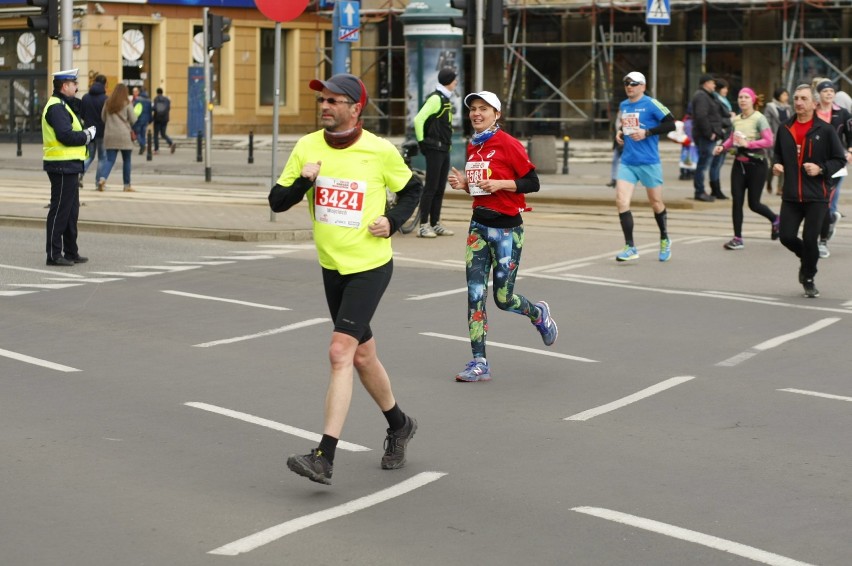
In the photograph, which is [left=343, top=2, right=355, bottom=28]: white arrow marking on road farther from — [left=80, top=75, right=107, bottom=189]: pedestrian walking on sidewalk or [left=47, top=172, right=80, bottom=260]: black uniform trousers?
[left=47, top=172, right=80, bottom=260]: black uniform trousers

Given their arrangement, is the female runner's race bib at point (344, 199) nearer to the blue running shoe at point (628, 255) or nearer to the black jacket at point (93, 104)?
the blue running shoe at point (628, 255)

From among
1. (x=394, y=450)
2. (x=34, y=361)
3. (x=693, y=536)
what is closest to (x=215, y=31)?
(x=34, y=361)

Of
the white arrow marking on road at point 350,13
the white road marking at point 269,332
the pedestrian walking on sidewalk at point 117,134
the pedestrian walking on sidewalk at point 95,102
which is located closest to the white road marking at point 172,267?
the white road marking at point 269,332

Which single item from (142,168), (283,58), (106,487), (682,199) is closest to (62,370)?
(106,487)

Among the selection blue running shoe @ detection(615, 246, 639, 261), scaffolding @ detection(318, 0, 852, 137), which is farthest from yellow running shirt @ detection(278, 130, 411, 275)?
scaffolding @ detection(318, 0, 852, 137)

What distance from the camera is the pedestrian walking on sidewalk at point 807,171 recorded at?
39.5ft

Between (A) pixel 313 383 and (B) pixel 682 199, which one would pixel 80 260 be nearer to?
(A) pixel 313 383

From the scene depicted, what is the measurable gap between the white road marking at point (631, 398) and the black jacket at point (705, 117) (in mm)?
13527

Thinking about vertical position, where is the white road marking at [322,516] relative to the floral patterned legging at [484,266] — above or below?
below

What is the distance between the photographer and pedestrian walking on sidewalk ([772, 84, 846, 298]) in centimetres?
1205

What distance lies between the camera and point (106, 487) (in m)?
6.32

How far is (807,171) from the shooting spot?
1194cm

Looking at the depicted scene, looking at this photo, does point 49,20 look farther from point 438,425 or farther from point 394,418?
point 394,418

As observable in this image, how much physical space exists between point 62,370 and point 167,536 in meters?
3.66
